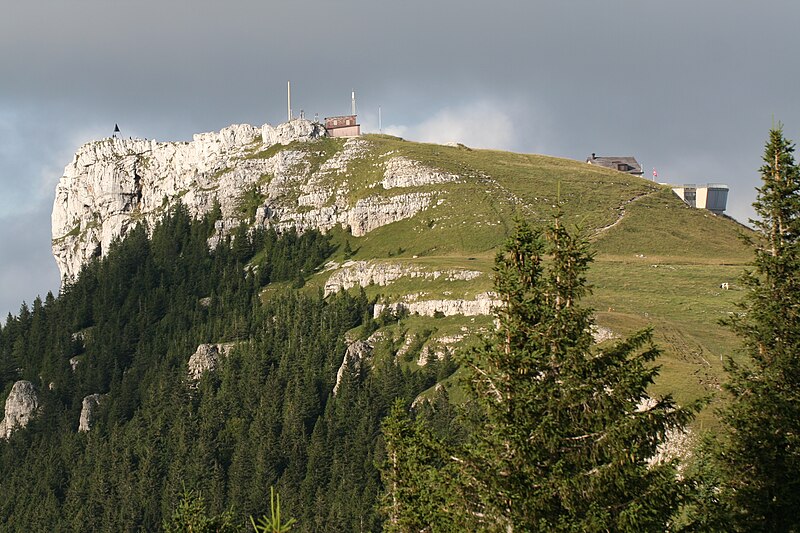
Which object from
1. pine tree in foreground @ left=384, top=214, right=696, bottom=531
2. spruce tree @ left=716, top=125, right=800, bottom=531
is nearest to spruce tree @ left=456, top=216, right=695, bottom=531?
pine tree in foreground @ left=384, top=214, right=696, bottom=531

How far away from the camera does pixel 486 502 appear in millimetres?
33250

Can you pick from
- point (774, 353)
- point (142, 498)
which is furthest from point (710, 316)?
point (774, 353)

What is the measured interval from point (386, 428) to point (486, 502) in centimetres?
1882

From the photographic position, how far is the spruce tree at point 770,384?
39.2 metres

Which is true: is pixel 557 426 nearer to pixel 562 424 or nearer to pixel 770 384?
pixel 562 424

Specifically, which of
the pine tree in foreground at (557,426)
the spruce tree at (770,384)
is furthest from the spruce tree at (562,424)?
the spruce tree at (770,384)

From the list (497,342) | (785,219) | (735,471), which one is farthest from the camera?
(785,219)

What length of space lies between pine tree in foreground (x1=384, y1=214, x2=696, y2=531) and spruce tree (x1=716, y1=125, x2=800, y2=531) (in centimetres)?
624

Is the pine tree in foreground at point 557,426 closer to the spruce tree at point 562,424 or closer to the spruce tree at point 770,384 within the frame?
the spruce tree at point 562,424

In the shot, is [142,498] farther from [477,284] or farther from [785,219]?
[785,219]

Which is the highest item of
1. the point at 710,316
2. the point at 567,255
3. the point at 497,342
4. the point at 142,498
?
the point at 567,255

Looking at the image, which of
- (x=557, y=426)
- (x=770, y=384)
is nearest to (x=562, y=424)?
(x=557, y=426)

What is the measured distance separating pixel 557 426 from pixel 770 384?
12.7 m

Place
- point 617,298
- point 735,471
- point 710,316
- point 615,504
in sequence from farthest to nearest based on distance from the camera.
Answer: point 617,298, point 710,316, point 735,471, point 615,504
